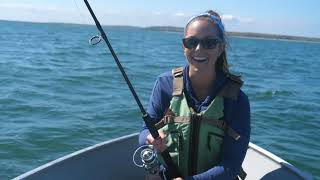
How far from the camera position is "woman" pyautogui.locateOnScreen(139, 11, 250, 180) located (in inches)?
136

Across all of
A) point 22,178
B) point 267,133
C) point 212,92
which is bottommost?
point 267,133

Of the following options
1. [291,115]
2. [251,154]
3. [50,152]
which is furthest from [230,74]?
[291,115]

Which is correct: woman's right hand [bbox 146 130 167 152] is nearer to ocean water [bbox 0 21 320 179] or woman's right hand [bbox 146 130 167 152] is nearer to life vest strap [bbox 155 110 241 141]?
life vest strap [bbox 155 110 241 141]

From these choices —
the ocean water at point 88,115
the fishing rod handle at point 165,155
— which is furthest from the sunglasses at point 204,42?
the ocean water at point 88,115

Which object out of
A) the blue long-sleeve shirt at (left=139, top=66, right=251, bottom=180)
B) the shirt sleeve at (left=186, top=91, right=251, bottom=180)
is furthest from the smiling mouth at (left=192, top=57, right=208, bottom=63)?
the shirt sleeve at (left=186, top=91, right=251, bottom=180)

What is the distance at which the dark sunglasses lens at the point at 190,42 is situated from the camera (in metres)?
3.41

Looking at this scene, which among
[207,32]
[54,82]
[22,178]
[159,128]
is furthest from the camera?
[54,82]

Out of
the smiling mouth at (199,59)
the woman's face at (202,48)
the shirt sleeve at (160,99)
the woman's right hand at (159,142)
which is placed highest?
the woman's face at (202,48)

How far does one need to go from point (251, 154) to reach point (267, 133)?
6.54 m

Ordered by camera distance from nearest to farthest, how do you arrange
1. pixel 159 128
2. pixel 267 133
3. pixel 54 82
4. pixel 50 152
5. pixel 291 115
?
1. pixel 159 128
2. pixel 50 152
3. pixel 267 133
4. pixel 291 115
5. pixel 54 82

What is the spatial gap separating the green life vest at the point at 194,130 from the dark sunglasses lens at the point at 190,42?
0.27m

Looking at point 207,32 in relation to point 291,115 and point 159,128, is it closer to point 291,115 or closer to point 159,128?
point 159,128

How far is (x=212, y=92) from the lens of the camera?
3.59 meters

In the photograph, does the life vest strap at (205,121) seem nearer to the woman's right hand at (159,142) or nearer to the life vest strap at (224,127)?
the life vest strap at (224,127)
